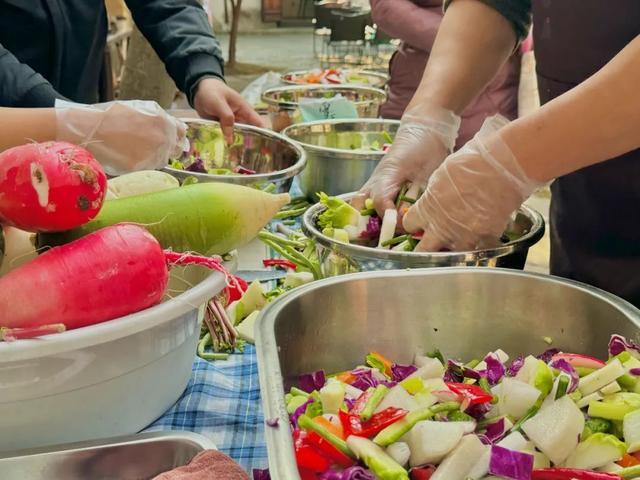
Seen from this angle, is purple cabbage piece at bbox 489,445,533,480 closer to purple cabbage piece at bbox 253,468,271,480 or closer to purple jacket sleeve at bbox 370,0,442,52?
purple cabbage piece at bbox 253,468,271,480

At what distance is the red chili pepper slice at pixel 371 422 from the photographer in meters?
0.86

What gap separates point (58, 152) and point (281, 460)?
462 mm

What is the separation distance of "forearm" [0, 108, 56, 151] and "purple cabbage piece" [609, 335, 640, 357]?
924mm

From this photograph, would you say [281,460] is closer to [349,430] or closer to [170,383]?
[349,430]

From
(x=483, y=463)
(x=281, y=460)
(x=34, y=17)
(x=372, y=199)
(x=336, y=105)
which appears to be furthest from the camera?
(x=336, y=105)

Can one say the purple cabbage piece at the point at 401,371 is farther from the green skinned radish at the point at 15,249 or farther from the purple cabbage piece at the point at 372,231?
the green skinned radish at the point at 15,249

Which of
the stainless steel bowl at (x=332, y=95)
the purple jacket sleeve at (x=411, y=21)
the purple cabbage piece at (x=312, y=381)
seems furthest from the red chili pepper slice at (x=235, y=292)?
the purple jacket sleeve at (x=411, y=21)

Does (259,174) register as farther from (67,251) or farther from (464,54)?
(67,251)

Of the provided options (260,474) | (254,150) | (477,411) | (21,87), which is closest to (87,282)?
(260,474)

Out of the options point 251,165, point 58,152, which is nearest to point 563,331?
point 58,152

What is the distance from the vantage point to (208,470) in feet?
2.49

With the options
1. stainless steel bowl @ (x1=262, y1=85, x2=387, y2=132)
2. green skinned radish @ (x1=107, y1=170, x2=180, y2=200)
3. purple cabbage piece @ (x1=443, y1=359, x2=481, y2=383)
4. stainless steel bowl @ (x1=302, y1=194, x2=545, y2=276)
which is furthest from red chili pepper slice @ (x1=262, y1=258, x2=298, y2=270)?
stainless steel bowl @ (x1=262, y1=85, x2=387, y2=132)

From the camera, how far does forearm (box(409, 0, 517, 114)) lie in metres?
1.59

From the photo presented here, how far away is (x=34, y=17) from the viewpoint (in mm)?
1802
